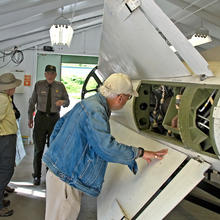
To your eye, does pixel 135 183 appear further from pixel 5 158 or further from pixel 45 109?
pixel 45 109

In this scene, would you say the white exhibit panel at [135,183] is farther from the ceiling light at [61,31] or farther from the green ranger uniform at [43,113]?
the ceiling light at [61,31]

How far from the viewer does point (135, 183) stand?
5.35 ft

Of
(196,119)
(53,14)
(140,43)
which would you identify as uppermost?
(53,14)

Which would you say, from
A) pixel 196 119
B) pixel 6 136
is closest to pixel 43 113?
pixel 6 136

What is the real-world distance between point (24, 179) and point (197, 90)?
11.0ft

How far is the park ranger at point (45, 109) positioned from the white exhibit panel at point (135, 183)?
1.85 meters

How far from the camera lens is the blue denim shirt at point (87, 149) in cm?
151

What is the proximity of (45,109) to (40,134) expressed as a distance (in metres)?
0.37

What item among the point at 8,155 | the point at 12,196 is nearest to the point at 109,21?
the point at 8,155

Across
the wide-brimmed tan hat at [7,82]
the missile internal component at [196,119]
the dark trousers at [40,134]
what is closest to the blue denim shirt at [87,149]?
the missile internal component at [196,119]

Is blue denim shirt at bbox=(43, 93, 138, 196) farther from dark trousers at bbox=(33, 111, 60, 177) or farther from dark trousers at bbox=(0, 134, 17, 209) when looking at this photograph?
dark trousers at bbox=(33, 111, 60, 177)

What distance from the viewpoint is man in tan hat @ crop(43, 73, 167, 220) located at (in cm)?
152

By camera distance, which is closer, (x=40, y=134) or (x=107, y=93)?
(x=107, y=93)

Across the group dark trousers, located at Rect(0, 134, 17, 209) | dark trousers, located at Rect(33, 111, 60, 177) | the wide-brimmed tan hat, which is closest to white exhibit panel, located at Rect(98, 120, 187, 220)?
dark trousers, located at Rect(0, 134, 17, 209)
